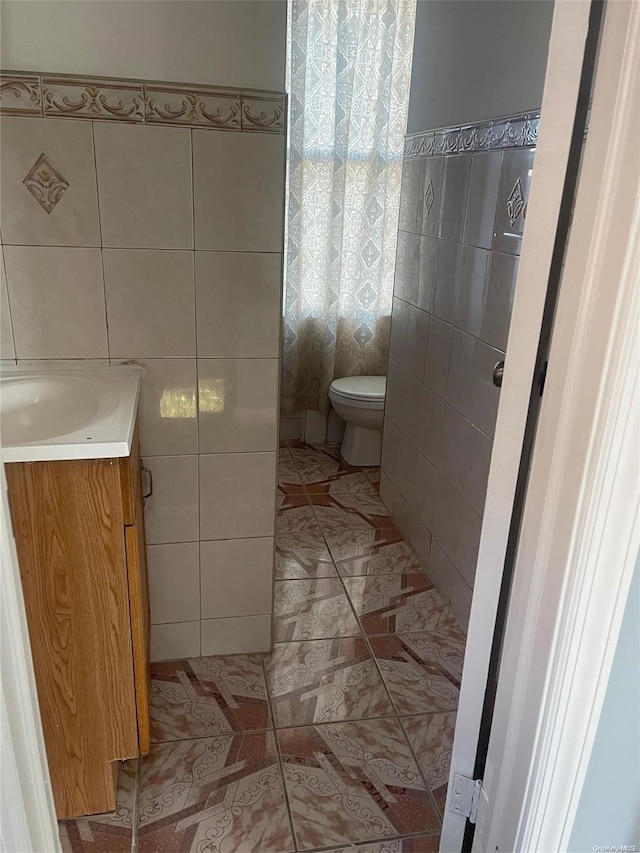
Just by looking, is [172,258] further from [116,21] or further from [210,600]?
[210,600]

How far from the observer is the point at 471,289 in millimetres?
2215

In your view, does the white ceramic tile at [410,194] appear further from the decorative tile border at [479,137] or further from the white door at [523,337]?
the white door at [523,337]

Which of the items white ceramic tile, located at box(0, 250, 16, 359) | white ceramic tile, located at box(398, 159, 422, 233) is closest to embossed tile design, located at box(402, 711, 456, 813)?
white ceramic tile, located at box(0, 250, 16, 359)

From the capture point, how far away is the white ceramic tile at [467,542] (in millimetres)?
2188

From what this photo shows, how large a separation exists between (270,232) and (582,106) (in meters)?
1.04

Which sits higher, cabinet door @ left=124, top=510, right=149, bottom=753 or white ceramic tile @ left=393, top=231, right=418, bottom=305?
white ceramic tile @ left=393, top=231, right=418, bottom=305

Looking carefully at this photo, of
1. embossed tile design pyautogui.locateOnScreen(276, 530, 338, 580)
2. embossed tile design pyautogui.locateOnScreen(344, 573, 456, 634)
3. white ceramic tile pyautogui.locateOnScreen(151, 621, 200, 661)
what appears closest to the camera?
white ceramic tile pyautogui.locateOnScreen(151, 621, 200, 661)

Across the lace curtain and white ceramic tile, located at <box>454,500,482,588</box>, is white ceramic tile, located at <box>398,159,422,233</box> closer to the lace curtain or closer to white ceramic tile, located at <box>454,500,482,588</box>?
the lace curtain

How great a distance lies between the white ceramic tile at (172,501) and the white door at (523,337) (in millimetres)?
1024

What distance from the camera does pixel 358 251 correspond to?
138 inches

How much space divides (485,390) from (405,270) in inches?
36.2

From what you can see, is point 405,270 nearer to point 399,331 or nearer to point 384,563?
point 399,331

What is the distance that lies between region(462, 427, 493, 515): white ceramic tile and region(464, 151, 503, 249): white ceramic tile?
0.60 metres

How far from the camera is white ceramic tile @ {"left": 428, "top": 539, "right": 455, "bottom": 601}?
2.43 metres
